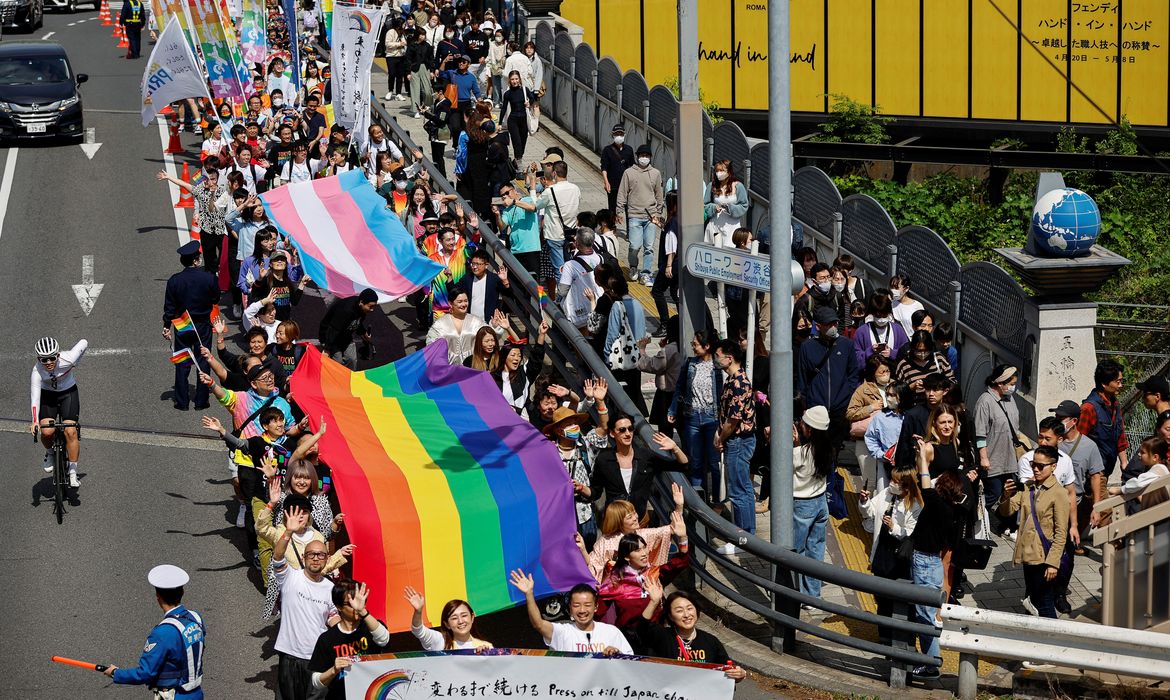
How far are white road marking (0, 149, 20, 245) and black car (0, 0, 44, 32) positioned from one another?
19.4 meters

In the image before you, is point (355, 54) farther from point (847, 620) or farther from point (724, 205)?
point (847, 620)

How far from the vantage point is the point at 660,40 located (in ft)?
121

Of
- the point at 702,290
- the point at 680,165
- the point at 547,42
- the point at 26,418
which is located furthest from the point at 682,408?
the point at 547,42

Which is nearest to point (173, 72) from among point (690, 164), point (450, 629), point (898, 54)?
point (690, 164)

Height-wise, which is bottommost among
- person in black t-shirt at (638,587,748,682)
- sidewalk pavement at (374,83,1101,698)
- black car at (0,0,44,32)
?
sidewalk pavement at (374,83,1101,698)

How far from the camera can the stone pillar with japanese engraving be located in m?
15.4

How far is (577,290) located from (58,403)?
17.0 feet

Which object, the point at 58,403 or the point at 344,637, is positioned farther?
the point at 58,403

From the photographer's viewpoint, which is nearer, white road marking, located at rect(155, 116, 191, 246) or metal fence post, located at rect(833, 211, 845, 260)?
metal fence post, located at rect(833, 211, 845, 260)

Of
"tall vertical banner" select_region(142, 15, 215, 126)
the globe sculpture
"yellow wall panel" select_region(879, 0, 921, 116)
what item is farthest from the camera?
"yellow wall panel" select_region(879, 0, 921, 116)

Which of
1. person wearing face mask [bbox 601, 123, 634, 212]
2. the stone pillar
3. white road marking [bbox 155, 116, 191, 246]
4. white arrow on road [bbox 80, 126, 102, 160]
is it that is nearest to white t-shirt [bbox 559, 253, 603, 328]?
the stone pillar

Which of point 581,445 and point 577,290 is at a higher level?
point 577,290

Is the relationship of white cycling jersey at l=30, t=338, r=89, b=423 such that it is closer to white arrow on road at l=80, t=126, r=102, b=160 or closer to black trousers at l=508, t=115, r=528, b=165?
black trousers at l=508, t=115, r=528, b=165

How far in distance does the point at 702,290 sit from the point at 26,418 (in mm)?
7954
